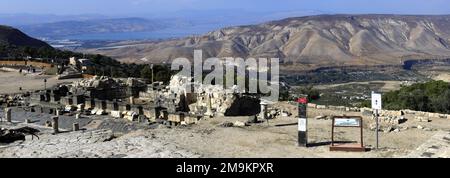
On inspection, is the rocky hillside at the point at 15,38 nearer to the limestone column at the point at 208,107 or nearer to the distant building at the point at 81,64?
the distant building at the point at 81,64

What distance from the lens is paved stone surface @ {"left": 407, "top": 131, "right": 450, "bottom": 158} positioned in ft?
56.0

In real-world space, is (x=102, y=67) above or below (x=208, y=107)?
above

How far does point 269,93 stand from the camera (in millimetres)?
44625

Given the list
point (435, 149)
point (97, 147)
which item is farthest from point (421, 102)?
point (97, 147)

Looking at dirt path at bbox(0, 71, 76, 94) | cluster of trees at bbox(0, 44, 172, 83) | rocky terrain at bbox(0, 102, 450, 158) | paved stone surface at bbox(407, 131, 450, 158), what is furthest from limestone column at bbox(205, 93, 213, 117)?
cluster of trees at bbox(0, 44, 172, 83)

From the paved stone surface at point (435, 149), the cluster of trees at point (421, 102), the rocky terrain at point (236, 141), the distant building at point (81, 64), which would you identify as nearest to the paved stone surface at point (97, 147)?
the rocky terrain at point (236, 141)

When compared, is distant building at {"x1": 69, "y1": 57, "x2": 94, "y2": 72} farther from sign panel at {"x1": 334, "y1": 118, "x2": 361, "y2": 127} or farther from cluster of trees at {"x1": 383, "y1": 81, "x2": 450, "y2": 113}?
sign panel at {"x1": 334, "y1": 118, "x2": 361, "y2": 127}

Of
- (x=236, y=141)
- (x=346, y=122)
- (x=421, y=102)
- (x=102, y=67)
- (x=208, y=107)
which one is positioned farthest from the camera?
(x=102, y=67)

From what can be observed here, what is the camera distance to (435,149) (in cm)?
1794

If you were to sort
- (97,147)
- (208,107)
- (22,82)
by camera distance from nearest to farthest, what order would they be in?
(97,147)
(208,107)
(22,82)

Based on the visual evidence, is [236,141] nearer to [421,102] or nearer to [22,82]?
[421,102]
